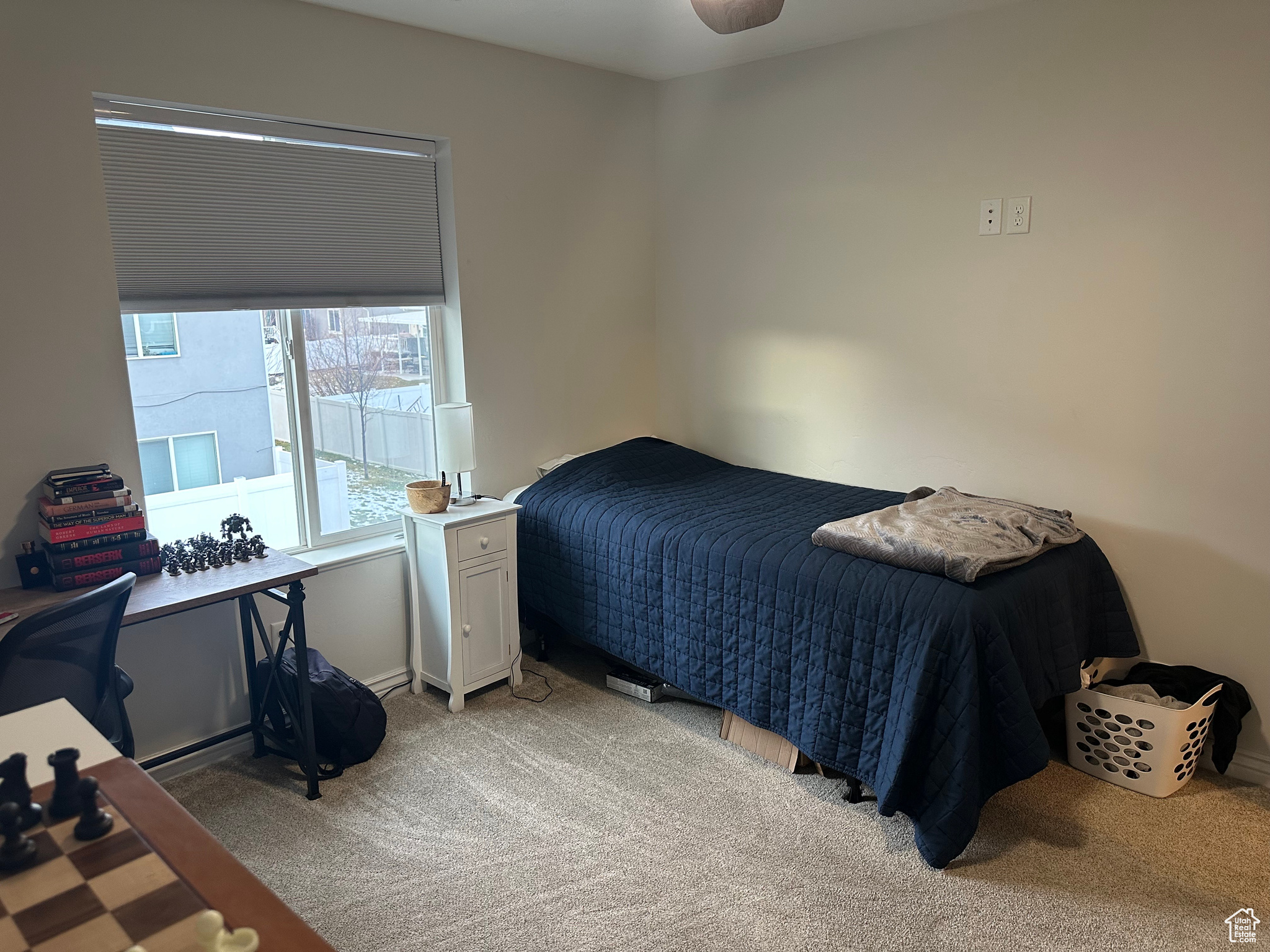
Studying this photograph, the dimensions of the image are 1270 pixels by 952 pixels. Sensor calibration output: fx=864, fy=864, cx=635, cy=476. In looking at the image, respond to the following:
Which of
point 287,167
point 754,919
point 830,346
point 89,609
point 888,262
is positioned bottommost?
point 754,919

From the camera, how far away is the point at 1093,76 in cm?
269

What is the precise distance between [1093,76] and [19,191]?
312cm

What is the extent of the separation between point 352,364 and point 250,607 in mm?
948

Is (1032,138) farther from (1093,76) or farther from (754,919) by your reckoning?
(754,919)

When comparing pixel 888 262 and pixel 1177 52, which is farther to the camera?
pixel 888 262

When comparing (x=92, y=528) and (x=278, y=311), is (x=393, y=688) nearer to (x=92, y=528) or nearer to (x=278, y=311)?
(x=92, y=528)

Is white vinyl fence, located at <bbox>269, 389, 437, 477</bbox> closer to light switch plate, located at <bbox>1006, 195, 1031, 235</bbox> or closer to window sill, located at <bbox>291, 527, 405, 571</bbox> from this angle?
window sill, located at <bbox>291, 527, 405, 571</bbox>

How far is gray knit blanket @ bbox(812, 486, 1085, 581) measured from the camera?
93.0 inches

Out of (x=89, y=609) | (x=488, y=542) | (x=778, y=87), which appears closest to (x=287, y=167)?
(x=488, y=542)

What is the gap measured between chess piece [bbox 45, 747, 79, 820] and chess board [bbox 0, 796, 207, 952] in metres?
0.02

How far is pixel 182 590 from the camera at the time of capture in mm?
2311

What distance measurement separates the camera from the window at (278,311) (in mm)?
2592

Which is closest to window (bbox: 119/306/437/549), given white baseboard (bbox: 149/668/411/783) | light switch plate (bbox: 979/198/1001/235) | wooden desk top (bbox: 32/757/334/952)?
white baseboard (bbox: 149/668/411/783)

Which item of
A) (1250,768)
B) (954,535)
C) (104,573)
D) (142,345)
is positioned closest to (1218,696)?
(1250,768)
